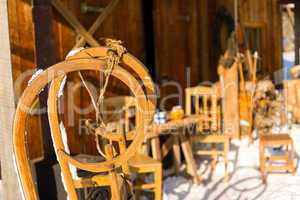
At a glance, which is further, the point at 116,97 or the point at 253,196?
the point at 116,97

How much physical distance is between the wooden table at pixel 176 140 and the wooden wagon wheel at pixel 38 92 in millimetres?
2635

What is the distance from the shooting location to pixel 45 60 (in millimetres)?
3688

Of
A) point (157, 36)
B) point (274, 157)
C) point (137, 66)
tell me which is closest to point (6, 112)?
point (137, 66)

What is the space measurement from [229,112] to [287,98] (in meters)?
1.35

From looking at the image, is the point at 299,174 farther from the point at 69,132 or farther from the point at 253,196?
the point at 69,132

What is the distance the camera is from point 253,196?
5164 millimetres

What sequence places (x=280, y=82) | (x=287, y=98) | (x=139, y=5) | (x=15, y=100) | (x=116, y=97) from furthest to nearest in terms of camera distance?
1. (x=280, y=82)
2. (x=287, y=98)
3. (x=139, y=5)
4. (x=116, y=97)
5. (x=15, y=100)

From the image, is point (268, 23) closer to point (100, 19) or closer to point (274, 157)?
point (274, 157)

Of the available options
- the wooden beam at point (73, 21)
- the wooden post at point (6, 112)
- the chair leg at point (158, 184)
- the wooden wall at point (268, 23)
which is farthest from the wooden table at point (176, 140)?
the wooden wall at point (268, 23)

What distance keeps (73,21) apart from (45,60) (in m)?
1.14

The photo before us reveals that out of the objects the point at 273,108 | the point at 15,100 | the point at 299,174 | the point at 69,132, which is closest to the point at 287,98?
the point at 273,108

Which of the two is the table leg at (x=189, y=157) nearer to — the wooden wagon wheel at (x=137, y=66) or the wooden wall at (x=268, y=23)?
the wooden wagon wheel at (x=137, y=66)

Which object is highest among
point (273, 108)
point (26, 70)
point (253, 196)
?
point (26, 70)

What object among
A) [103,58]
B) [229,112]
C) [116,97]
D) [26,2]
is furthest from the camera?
[229,112]
